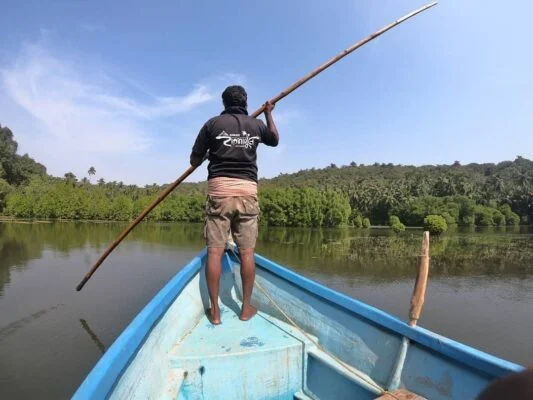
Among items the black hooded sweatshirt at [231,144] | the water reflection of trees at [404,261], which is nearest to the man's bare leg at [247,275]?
the black hooded sweatshirt at [231,144]

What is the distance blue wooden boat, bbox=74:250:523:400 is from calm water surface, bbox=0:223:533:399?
4111 mm

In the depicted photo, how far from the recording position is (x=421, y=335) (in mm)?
2410

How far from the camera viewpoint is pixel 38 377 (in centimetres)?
639

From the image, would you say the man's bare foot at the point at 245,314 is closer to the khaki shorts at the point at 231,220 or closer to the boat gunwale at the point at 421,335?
the boat gunwale at the point at 421,335

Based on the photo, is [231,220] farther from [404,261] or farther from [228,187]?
[404,261]

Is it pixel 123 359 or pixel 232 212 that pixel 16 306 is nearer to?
pixel 232 212

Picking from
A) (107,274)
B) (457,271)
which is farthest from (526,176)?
(107,274)

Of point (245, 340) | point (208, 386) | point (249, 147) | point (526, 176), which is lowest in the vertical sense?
point (208, 386)

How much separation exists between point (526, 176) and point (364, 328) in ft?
322

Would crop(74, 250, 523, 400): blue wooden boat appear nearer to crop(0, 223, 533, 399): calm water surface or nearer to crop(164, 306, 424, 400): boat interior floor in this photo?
crop(164, 306, 424, 400): boat interior floor

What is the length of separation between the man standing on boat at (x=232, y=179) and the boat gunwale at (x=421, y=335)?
564 mm

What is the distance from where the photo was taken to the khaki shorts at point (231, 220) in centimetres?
325

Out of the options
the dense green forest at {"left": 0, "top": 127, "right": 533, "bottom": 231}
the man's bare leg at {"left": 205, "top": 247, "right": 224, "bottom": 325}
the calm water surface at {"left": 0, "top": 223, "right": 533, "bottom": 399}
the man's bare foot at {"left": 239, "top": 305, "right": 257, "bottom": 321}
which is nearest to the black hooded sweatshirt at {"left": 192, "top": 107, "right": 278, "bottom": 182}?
the man's bare leg at {"left": 205, "top": 247, "right": 224, "bottom": 325}

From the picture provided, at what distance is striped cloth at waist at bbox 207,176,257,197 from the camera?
10.6 ft
